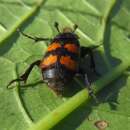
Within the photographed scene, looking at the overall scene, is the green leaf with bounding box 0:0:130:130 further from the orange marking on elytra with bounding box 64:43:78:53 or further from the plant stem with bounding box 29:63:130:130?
the orange marking on elytra with bounding box 64:43:78:53

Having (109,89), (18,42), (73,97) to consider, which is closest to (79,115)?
(73,97)

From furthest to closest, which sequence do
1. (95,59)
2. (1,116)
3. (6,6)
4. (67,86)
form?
1. (6,6)
2. (95,59)
3. (67,86)
4. (1,116)

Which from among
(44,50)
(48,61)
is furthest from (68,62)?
(44,50)

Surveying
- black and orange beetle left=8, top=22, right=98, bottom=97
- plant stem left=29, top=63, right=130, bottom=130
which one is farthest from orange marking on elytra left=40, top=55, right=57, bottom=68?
plant stem left=29, top=63, right=130, bottom=130

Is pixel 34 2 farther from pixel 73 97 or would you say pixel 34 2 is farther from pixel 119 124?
pixel 119 124

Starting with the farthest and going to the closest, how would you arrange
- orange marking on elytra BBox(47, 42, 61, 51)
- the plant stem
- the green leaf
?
orange marking on elytra BBox(47, 42, 61, 51) < the green leaf < the plant stem
